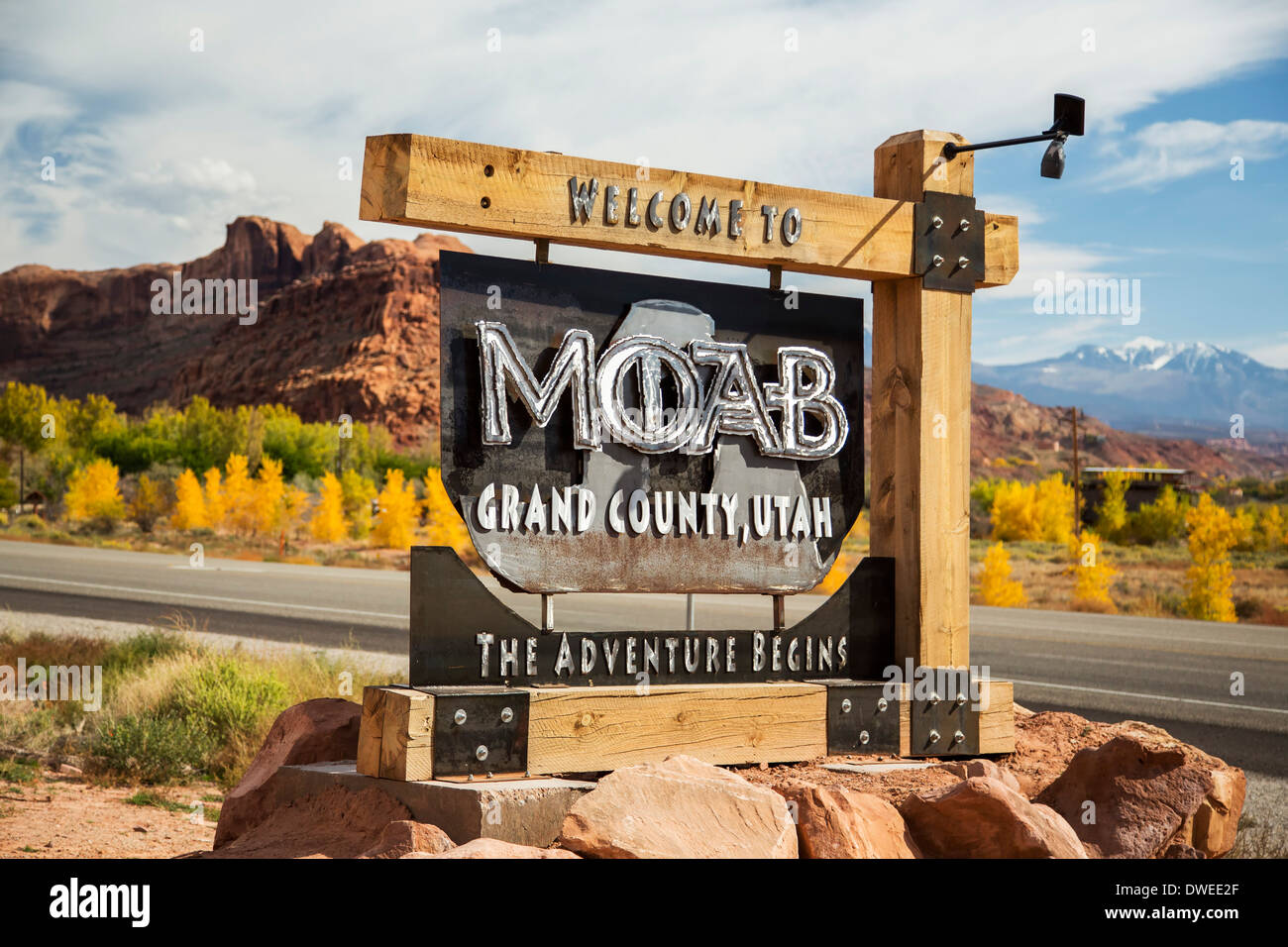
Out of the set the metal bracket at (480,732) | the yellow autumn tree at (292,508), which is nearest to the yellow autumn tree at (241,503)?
the yellow autumn tree at (292,508)

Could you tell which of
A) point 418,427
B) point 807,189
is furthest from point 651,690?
point 418,427

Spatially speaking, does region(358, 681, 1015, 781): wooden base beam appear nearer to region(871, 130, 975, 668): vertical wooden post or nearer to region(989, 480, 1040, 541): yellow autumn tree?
region(871, 130, 975, 668): vertical wooden post

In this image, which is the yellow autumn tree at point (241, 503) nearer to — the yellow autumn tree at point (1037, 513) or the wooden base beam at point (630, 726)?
the yellow autumn tree at point (1037, 513)

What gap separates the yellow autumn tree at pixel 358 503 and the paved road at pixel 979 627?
12037 mm

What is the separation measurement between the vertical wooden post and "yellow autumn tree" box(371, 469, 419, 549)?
27.2 meters

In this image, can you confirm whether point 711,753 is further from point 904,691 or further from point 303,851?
point 303,851

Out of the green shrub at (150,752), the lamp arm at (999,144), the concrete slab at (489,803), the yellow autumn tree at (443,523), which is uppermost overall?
the lamp arm at (999,144)

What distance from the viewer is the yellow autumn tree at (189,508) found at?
35125 millimetres

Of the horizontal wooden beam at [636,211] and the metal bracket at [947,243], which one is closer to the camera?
the horizontal wooden beam at [636,211]

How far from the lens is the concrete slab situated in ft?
11.9

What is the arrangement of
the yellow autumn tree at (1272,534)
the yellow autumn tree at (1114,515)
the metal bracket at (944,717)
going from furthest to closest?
the yellow autumn tree at (1114,515), the yellow autumn tree at (1272,534), the metal bracket at (944,717)

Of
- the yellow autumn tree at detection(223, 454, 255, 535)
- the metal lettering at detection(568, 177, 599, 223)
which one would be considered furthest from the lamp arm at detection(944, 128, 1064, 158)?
the yellow autumn tree at detection(223, 454, 255, 535)
